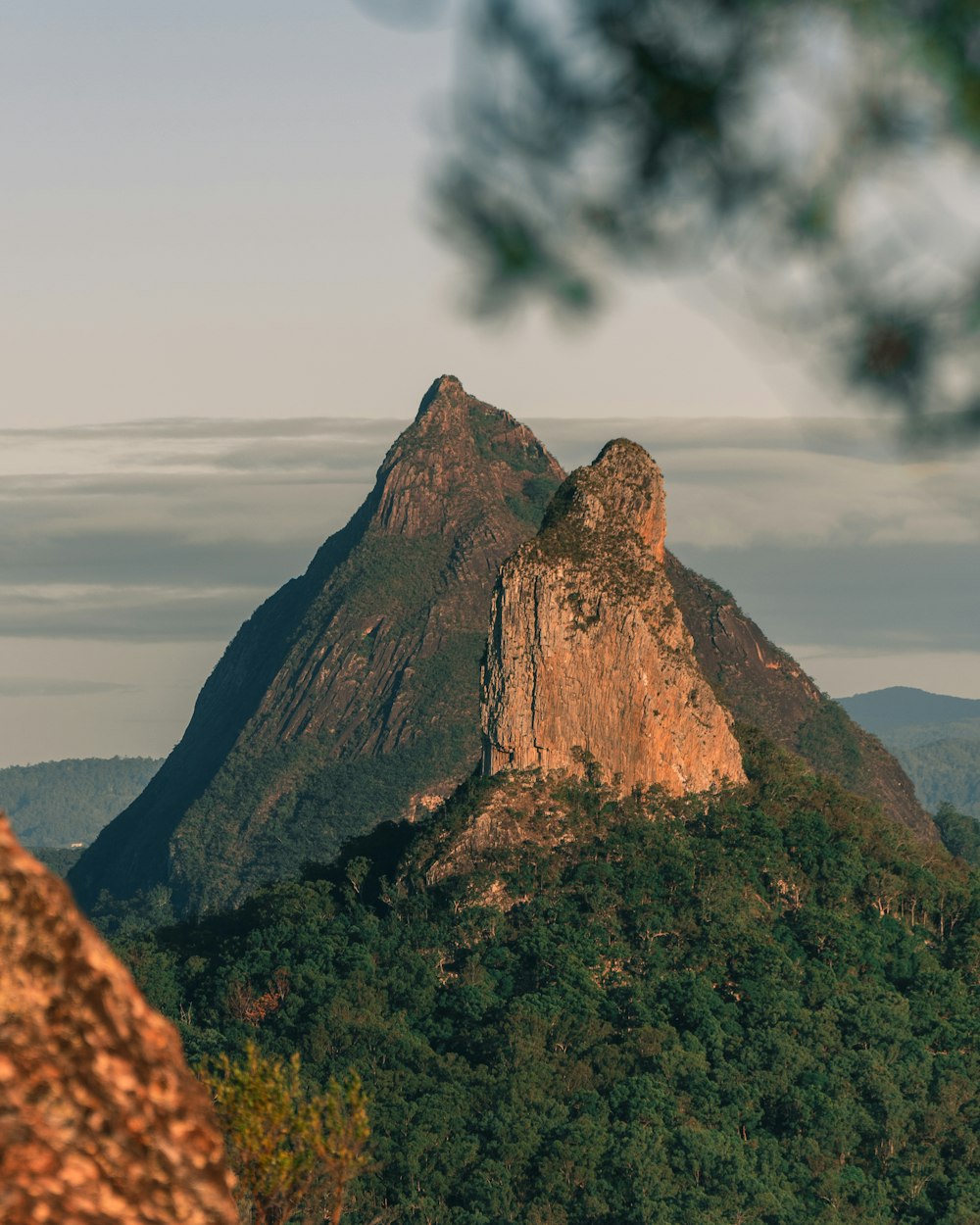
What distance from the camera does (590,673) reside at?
85.4 metres

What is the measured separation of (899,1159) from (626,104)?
62678mm

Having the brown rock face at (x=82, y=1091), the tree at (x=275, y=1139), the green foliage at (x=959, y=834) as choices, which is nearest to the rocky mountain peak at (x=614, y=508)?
the tree at (x=275, y=1139)

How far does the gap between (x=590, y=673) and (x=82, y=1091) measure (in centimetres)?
7596

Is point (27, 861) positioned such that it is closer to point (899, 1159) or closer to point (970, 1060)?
point (899, 1159)

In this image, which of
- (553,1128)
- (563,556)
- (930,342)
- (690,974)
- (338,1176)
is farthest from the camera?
(563,556)

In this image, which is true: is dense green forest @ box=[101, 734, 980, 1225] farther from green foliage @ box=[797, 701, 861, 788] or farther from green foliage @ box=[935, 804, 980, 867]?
green foliage @ box=[797, 701, 861, 788]

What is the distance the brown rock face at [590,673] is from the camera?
8544cm

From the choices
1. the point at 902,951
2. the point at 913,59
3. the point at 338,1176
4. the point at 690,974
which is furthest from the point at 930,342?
the point at 902,951

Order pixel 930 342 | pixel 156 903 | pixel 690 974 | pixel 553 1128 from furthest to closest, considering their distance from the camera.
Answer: pixel 156 903 < pixel 690 974 < pixel 553 1128 < pixel 930 342

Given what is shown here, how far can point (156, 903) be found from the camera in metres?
183

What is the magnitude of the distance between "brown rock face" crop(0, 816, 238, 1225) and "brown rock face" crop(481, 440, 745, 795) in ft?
247

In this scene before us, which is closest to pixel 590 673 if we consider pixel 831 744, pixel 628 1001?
pixel 628 1001

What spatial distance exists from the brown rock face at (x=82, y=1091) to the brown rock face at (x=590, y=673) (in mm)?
75247

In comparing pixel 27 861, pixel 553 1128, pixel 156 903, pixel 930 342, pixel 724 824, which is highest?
pixel 930 342
